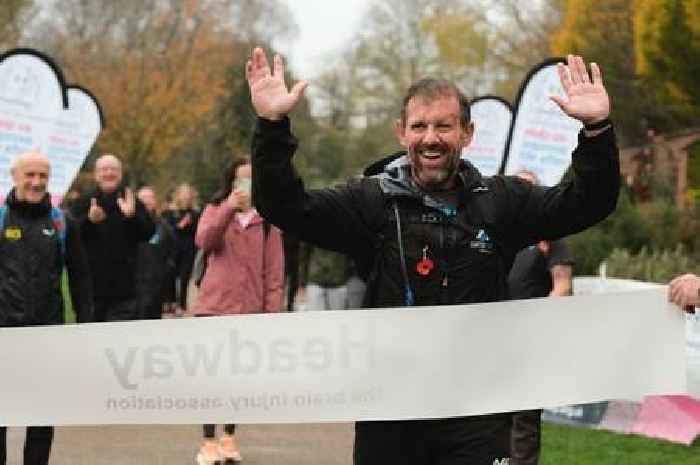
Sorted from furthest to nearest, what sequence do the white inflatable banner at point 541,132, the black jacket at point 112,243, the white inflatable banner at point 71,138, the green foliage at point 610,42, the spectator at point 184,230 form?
the green foliage at point 610,42
the spectator at point 184,230
the white inflatable banner at point 541,132
the white inflatable banner at point 71,138
the black jacket at point 112,243

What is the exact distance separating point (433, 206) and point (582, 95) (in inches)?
24.3

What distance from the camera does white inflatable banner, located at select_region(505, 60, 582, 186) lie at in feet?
41.7

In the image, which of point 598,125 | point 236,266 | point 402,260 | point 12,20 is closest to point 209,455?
point 236,266

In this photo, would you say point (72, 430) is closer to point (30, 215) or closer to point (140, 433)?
point (140, 433)

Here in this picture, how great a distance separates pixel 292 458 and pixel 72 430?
6.73 ft

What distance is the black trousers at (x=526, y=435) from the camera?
8.20 meters

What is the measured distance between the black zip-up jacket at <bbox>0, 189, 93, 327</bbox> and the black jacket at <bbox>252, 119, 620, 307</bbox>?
293cm

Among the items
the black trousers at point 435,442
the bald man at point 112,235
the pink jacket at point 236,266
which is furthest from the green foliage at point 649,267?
the black trousers at point 435,442

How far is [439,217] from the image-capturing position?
4.28m

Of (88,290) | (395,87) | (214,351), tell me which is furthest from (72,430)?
(395,87)

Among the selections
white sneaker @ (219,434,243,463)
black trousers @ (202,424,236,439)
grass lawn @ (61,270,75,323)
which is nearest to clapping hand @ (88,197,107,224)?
grass lawn @ (61,270,75,323)

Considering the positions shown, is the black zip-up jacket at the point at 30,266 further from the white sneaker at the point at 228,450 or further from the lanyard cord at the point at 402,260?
the lanyard cord at the point at 402,260

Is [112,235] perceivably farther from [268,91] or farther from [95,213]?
[268,91]

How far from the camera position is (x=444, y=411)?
470cm
